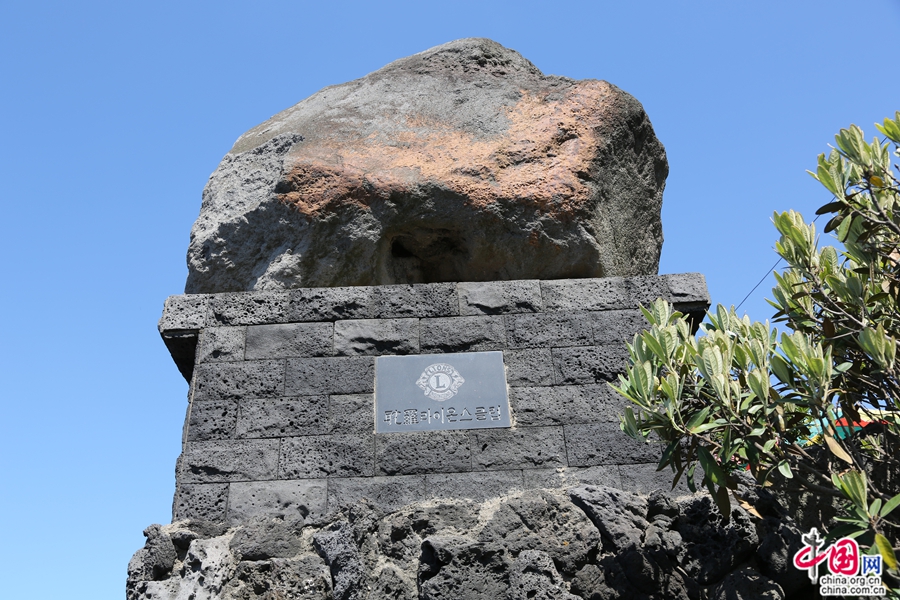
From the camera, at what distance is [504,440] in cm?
335

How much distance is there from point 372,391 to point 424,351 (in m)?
0.29

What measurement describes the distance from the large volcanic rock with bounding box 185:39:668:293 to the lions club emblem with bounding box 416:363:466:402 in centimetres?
69

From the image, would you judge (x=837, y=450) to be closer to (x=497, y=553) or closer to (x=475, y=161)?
(x=497, y=553)

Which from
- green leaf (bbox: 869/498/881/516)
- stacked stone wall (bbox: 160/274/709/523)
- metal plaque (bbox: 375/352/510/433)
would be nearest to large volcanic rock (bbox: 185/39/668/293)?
stacked stone wall (bbox: 160/274/709/523)

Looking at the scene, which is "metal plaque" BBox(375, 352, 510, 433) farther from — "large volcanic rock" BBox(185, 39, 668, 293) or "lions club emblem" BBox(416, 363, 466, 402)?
"large volcanic rock" BBox(185, 39, 668, 293)

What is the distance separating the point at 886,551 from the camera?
7.09ft

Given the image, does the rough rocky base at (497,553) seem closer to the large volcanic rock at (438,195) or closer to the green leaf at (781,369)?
the green leaf at (781,369)

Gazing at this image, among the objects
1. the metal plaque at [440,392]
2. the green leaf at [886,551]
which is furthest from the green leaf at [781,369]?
the metal plaque at [440,392]

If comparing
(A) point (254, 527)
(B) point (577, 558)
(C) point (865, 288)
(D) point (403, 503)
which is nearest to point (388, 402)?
(D) point (403, 503)

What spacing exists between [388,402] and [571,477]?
813 millimetres

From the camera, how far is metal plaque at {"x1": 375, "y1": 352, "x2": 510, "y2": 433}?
3.40 metres

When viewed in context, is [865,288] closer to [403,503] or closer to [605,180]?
[605,180]

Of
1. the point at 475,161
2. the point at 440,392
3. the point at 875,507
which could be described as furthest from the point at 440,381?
the point at 875,507
